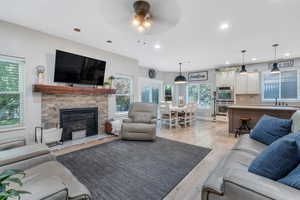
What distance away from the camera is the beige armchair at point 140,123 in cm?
379

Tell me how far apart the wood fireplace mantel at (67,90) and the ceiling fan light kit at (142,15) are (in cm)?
267

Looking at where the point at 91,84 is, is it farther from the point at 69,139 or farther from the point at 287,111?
the point at 287,111

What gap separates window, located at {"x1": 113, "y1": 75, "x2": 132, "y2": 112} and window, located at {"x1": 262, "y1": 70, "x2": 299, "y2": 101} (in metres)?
5.57

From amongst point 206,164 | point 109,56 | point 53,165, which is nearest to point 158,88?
point 109,56

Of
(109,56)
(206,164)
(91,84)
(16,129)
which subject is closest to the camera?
(206,164)

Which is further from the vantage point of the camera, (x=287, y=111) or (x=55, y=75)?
(x=287, y=111)

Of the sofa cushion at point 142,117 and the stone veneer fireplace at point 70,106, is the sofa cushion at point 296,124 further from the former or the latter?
the stone veneer fireplace at point 70,106

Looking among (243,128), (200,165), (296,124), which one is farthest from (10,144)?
(243,128)

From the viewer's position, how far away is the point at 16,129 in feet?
9.81

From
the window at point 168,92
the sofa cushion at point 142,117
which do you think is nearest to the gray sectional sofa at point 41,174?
the sofa cushion at point 142,117

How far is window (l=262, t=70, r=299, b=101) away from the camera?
5.44m

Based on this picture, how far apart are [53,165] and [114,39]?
10.1ft

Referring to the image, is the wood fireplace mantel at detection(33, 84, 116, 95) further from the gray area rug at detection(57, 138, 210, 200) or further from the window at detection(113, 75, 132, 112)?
the gray area rug at detection(57, 138, 210, 200)

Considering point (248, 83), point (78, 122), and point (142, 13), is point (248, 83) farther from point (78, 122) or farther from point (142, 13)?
point (78, 122)
